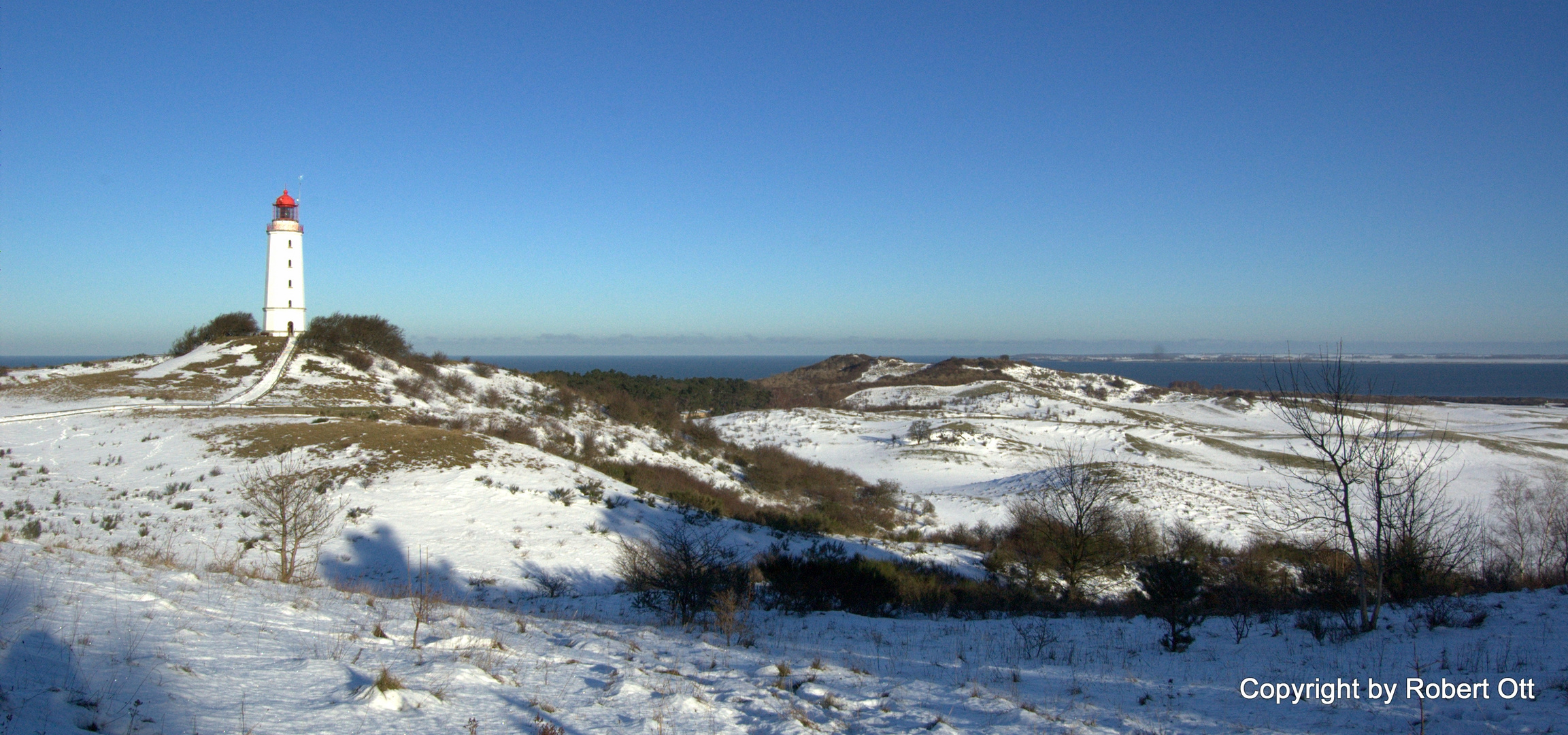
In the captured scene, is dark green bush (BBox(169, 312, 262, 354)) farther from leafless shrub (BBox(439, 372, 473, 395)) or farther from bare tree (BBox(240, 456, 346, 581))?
bare tree (BBox(240, 456, 346, 581))

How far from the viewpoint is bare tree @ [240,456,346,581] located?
476 inches

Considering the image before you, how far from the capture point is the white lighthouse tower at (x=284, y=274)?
126 feet

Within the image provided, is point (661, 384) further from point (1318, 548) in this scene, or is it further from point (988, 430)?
point (1318, 548)

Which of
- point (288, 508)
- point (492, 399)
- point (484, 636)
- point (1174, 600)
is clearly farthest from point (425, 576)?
point (492, 399)

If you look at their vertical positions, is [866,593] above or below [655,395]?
below

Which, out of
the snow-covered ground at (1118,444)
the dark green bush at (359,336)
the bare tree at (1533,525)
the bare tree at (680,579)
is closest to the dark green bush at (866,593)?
the bare tree at (680,579)

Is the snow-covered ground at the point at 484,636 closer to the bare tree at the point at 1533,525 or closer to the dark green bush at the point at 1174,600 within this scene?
the dark green bush at the point at 1174,600

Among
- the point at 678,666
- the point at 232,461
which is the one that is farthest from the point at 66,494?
Result: the point at 678,666

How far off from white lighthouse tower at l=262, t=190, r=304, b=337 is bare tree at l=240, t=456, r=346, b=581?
24.1 metres

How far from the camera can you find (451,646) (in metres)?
6.80

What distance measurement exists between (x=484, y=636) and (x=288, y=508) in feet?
34.2

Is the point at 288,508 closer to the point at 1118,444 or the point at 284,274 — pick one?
the point at 284,274

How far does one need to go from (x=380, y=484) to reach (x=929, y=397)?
6284 cm

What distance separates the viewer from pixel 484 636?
294 inches
